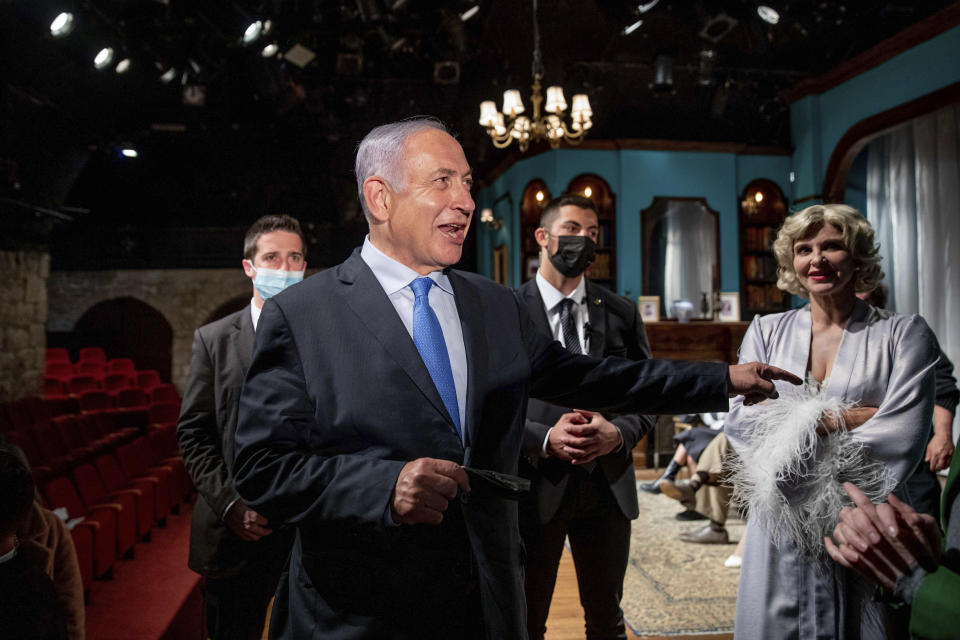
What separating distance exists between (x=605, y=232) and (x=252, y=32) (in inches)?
191

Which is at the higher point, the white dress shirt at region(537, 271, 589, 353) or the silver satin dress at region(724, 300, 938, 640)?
the white dress shirt at region(537, 271, 589, 353)

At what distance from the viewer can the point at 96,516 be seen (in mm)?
3326

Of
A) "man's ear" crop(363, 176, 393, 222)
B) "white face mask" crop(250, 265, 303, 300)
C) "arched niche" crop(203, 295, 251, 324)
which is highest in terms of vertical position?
"arched niche" crop(203, 295, 251, 324)

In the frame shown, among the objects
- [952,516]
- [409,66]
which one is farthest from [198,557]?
[409,66]

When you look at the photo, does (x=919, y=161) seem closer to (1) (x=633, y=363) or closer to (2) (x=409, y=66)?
(2) (x=409, y=66)

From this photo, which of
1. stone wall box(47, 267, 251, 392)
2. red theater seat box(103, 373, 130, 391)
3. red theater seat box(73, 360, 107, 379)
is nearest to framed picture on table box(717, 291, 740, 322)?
red theater seat box(103, 373, 130, 391)

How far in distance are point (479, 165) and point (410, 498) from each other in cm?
1118

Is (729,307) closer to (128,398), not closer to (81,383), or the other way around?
(128,398)

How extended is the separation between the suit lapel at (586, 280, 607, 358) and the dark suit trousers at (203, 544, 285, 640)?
45.7 inches

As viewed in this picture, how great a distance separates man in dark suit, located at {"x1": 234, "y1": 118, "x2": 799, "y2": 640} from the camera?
1064 millimetres

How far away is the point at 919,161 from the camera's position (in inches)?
269

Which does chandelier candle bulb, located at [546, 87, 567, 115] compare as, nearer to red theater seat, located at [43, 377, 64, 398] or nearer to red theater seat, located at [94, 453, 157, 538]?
red theater seat, located at [94, 453, 157, 538]

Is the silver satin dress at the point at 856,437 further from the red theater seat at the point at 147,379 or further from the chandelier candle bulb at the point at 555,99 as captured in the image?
the red theater seat at the point at 147,379

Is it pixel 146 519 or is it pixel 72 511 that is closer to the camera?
pixel 72 511
